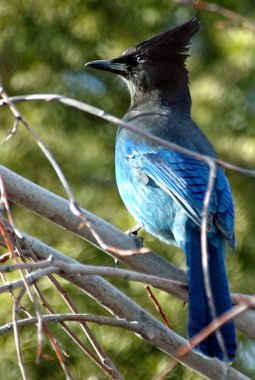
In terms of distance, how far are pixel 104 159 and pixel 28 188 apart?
338 centimetres

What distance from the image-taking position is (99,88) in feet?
Result: 21.1

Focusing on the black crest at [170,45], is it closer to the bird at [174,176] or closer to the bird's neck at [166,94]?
the bird at [174,176]

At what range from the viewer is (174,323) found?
530 cm

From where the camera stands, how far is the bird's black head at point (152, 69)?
15.8 ft

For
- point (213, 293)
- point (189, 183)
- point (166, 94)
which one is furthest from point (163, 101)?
point (213, 293)

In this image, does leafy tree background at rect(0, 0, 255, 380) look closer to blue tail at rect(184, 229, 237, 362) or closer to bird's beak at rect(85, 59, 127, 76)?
bird's beak at rect(85, 59, 127, 76)

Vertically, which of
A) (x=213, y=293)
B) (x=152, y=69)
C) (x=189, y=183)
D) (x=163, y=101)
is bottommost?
(x=213, y=293)

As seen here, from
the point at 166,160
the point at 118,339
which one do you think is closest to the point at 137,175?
the point at 166,160

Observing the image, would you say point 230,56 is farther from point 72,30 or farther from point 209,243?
point 209,243

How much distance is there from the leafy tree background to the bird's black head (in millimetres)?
1051

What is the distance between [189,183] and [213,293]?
2.40ft

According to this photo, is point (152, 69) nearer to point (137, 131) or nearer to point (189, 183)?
point (189, 183)

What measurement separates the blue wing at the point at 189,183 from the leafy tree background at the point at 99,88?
1.57 meters

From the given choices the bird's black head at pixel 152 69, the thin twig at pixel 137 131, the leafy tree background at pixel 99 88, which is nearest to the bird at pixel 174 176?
the bird's black head at pixel 152 69
